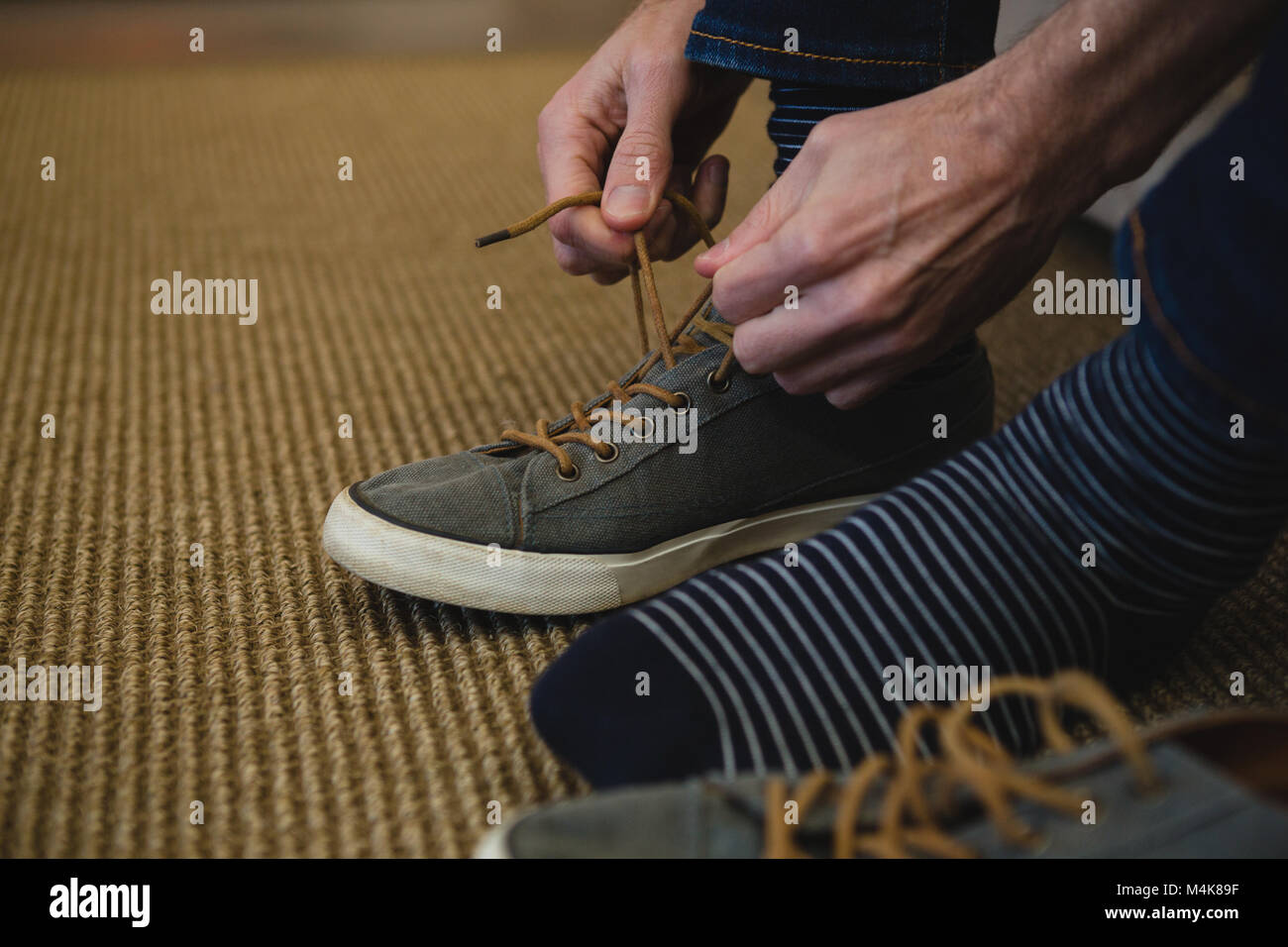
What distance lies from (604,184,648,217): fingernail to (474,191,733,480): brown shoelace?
0.01m

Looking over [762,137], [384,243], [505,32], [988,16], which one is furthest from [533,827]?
[505,32]

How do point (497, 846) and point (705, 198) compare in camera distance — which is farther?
point (705, 198)

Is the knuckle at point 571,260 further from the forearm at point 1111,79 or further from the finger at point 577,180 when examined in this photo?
A: the forearm at point 1111,79

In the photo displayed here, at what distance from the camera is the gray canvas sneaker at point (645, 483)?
481mm

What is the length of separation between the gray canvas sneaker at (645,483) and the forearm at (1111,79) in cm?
13

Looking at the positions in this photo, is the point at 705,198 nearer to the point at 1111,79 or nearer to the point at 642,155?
the point at 642,155

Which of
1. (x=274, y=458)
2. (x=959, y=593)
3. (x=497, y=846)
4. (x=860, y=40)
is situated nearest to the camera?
(x=497, y=846)

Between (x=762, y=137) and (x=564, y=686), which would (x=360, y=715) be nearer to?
(x=564, y=686)

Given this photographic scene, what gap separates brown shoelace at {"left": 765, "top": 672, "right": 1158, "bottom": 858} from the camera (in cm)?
28

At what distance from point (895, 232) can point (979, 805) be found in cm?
23

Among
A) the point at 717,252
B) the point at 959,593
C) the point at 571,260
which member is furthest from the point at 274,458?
the point at 959,593

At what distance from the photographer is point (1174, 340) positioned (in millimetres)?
350

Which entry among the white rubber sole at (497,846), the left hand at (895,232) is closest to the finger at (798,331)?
the left hand at (895,232)

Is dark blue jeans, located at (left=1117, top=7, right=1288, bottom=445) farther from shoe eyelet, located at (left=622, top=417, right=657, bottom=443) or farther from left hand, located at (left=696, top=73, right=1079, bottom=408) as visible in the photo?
shoe eyelet, located at (left=622, top=417, right=657, bottom=443)
